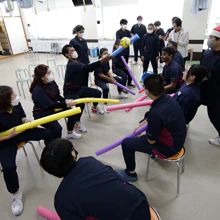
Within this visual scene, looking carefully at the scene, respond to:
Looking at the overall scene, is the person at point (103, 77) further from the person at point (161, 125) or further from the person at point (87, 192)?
the person at point (87, 192)


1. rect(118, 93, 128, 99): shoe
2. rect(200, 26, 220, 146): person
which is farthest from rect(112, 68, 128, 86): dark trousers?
rect(200, 26, 220, 146): person

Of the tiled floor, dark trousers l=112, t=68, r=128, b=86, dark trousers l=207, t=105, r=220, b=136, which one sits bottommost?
the tiled floor

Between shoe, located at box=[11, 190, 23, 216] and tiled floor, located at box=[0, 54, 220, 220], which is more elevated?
shoe, located at box=[11, 190, 23, 216]

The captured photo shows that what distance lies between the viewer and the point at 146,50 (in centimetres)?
454

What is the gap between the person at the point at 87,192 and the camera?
0.89 meters

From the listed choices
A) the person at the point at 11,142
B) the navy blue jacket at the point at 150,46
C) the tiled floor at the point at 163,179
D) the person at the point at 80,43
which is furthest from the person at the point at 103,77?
the person at the point at 11,142

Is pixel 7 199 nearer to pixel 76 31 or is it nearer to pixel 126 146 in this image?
pixel 126 146

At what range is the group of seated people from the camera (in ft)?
2.97

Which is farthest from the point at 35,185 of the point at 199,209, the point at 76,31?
the point at 76,31

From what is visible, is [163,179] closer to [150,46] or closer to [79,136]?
[79,136]

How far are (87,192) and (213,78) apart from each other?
2.10 meters

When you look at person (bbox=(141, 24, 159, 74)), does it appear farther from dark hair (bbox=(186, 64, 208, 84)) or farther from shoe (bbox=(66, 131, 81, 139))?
shoe (bbox=(66, 131, 81, 139))

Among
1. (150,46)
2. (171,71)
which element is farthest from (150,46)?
(171,71)

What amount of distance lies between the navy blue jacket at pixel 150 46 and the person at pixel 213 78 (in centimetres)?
224
